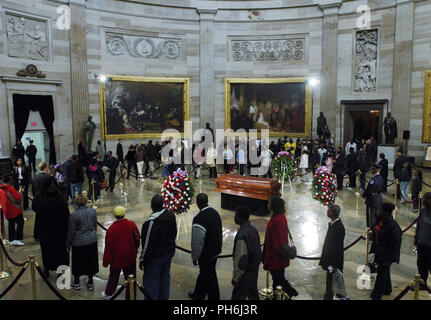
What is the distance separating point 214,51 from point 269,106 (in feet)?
15.3

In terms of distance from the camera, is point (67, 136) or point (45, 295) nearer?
point (45, 295)

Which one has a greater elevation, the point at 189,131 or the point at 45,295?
the point at 189,131

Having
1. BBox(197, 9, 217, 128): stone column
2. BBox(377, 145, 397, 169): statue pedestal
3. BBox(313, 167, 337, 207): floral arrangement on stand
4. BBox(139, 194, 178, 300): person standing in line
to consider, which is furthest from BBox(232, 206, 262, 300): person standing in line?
BBox(197, 9, 217, 128): stone column

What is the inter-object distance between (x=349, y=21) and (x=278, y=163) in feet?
40.3

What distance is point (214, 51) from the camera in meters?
21.9

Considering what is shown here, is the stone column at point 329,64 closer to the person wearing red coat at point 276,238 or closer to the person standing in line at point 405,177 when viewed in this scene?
the person standing in line at point 405,177

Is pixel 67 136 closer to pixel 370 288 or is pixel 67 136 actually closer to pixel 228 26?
pixel 228 26

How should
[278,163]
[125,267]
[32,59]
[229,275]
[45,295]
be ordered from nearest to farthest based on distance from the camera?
[125,267]
[45,295]
[229,275]
[278,163]
[32,59]

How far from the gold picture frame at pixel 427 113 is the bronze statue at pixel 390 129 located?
1.54 m

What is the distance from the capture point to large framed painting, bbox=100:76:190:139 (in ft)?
64.6
